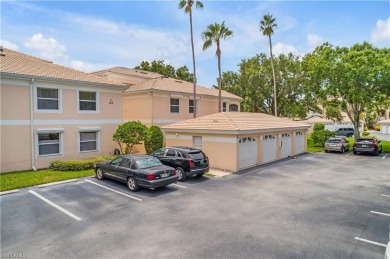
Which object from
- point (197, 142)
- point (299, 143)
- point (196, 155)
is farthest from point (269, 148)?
point (196, 155)

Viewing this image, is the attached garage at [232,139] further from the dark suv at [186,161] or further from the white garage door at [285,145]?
the dark suv at [186,161]

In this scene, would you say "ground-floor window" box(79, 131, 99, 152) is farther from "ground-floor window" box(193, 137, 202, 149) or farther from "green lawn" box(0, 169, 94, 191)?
"ground-floor window" box(193, 137, 202, 149)

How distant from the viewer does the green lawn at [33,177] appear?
1270cm

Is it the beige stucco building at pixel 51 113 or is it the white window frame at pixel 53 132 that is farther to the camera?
the white window frame at pixel 53 132

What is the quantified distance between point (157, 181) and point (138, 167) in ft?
4.06

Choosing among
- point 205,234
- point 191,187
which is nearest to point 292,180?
point 191,187

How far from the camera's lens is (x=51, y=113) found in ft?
55.4

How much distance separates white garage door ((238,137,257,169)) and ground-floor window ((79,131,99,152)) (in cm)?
1076

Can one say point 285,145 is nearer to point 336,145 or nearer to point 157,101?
point 336,145

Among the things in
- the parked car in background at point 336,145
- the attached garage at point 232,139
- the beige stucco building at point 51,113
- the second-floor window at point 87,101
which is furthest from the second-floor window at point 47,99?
the parked car in background at point 336,145

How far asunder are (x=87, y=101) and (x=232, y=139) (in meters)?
11.0

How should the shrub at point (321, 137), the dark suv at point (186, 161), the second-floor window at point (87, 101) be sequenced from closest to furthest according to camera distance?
1. the dark suv at point (186, 161)
2. the second-floor window at point (87, 101)
3. the shrub at point (321, 137)

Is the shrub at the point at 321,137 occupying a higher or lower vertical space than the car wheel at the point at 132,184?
higher

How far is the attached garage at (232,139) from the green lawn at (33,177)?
713cm
